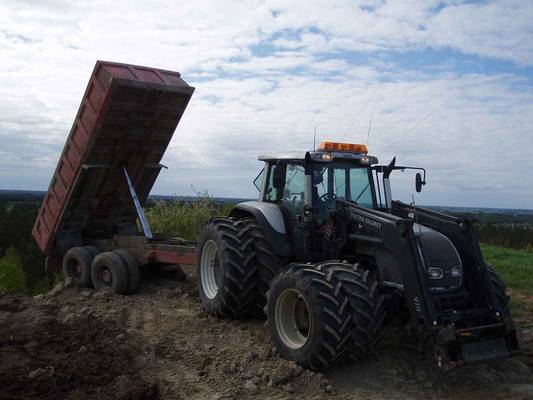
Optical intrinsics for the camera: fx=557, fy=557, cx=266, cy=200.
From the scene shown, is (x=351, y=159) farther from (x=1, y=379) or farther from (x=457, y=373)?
(x=1, y=379)

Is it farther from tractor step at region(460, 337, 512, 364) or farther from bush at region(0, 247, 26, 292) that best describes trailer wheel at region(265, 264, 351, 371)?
bush at region(0, 247, 26, 292)

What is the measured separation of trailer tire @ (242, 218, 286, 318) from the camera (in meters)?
6.82

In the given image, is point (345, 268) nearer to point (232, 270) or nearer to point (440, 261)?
point (440, 261)

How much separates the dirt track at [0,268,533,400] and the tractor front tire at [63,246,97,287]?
2253mm

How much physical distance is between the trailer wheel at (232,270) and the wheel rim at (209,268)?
15cm

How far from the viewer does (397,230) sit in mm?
5461

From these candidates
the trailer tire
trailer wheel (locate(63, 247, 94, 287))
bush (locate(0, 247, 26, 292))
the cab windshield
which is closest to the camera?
the cab windshield

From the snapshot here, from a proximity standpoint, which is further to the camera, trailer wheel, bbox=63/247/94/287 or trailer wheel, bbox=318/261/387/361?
trailer wheel, bbox=63/247/94/287

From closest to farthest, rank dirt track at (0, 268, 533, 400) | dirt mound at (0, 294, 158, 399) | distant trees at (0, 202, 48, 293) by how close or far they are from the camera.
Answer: dirt mound at (0, 294, 158, 399)
dirt track at (0, 268, 533, 400)
distant trees at (0, 202, 48, 293)

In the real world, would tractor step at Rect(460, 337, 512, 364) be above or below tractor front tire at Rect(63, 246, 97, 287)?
below

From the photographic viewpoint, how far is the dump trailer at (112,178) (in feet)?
29.0

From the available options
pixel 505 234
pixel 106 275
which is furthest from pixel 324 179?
pixel 505 234

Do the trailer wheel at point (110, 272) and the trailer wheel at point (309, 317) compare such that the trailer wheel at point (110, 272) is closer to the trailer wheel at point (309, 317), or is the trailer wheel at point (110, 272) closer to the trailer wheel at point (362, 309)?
the trailer wheel at point (309, 317)

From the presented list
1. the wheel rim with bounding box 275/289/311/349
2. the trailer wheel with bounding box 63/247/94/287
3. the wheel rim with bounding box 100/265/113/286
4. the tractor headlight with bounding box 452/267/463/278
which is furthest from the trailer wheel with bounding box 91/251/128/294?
the tractor headlight with bounding box 452/267/463/278
